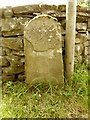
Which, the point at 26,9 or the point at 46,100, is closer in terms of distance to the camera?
the point at 46,100

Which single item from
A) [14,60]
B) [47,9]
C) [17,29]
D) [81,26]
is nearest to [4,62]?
[14,60]

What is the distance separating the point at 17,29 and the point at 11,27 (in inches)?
3.0

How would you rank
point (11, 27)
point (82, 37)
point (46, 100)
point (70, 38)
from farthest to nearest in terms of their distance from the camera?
point (82, 37) < point (11, 27) < point (70, 38) < point (46, 100)

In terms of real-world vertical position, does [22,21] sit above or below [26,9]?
below

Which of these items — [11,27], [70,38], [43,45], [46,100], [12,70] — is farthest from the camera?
[12,70]

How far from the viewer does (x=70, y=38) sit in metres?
2.53

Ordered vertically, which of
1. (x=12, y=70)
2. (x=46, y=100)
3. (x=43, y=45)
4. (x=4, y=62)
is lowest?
(x=46, y=100)

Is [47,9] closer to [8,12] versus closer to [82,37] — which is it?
[8,12]

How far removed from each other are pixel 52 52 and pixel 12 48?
1.81ft

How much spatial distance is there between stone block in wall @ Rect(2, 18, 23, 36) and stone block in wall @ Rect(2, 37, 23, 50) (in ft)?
0.20

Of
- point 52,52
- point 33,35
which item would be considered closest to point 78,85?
point 52,52

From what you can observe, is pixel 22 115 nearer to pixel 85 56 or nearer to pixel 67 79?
pixel 67 79

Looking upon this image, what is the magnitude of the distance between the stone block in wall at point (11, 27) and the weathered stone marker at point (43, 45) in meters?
0.27

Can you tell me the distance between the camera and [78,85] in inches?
99.1
